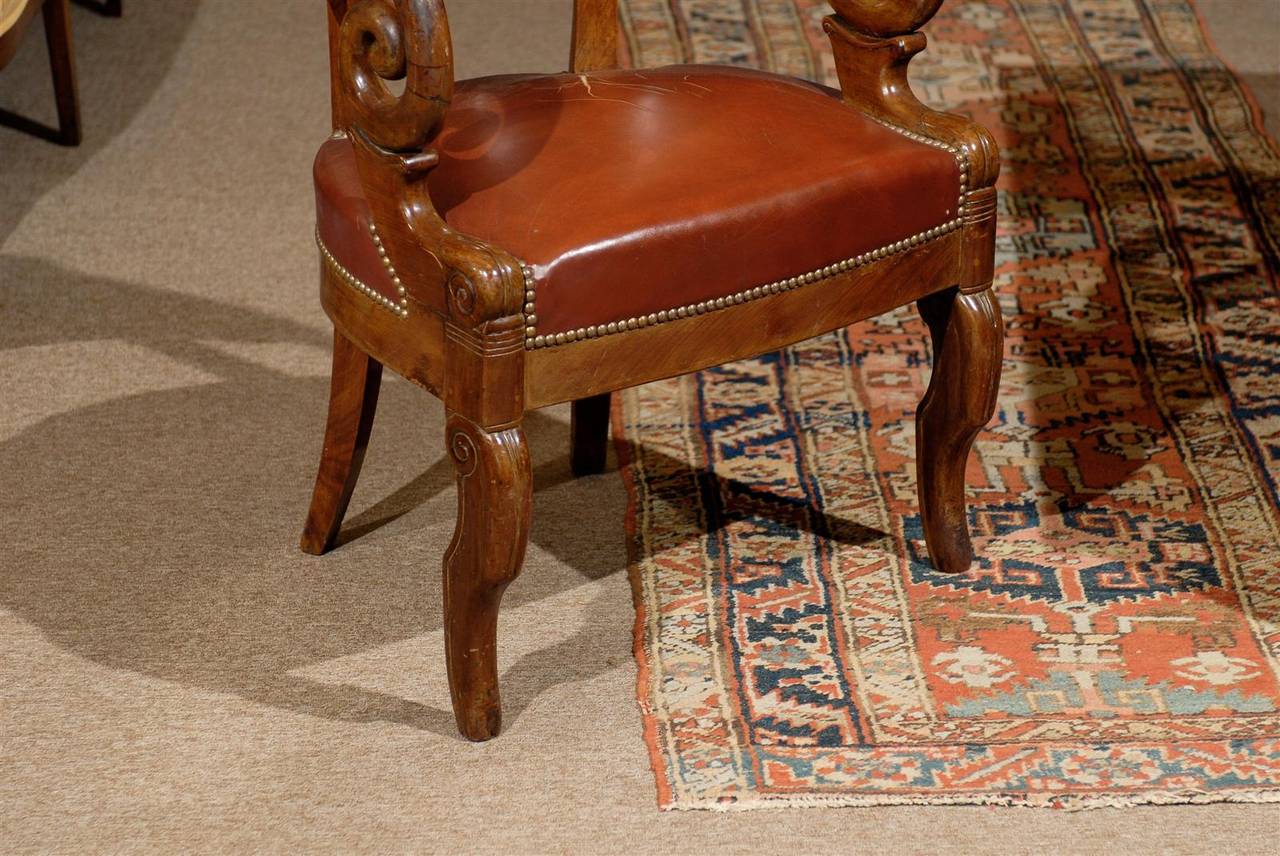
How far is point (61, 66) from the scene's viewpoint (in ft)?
10.7

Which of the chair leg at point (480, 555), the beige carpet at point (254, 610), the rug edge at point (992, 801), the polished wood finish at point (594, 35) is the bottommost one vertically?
the beige carpet at point (254, 610)

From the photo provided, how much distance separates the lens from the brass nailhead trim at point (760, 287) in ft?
5.20

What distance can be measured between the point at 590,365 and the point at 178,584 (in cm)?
71

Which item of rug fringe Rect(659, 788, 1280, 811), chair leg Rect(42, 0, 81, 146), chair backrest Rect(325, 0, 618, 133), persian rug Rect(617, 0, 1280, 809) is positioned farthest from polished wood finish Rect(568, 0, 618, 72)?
chair leg Rect(42, 0, 81, 146)

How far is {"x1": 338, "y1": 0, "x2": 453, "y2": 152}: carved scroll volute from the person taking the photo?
148 cm

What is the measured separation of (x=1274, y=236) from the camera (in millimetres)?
3008

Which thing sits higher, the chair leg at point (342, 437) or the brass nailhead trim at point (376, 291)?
the brass nailhead trim at point (376, 291)

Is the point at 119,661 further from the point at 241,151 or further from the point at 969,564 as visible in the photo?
the point at 241,151

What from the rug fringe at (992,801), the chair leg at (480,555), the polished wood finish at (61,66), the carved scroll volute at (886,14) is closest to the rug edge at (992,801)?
the rug fringe at (992,801)

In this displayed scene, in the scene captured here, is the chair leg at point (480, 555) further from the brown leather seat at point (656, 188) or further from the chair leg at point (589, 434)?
the chair leg at point (589, 434)

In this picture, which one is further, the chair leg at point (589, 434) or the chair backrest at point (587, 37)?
the chair leg at point (589, 434)

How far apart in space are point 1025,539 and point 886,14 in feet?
2.30

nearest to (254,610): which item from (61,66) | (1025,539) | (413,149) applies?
(413,149)

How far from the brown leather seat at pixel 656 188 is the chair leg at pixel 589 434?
507 mm
